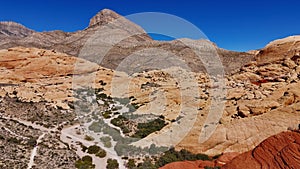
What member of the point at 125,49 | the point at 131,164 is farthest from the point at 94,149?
the point at 125,49

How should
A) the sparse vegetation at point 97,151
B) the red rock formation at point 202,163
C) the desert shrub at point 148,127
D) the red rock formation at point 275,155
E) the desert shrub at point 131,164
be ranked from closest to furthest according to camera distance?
the red rock formation at point 275,155, the red rock formation at point 202,163, the desert shrub at point 131,164, the sparse vegetation at point 97,151, the desert shrub at point 148,127

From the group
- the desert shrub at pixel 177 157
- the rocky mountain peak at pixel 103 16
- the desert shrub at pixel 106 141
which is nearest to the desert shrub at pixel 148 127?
the desert shrub at pixel 106 141

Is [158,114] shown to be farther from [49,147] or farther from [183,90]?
[49,147]

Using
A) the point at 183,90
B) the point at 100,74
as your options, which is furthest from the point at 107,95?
the point at 183,90

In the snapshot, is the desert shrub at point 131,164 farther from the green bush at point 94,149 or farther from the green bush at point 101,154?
the green bush at point 94,149

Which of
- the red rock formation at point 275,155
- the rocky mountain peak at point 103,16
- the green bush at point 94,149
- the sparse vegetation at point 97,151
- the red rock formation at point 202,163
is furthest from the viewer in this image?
the rocky mountain peak at point 103,16
